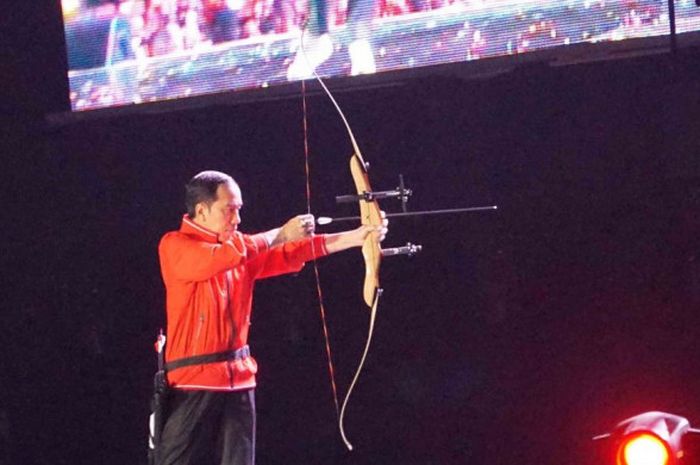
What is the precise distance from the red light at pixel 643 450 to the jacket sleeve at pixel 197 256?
4.92ft

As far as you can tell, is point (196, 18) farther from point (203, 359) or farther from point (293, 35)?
point (203, 359)

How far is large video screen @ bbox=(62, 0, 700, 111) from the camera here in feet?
11.7

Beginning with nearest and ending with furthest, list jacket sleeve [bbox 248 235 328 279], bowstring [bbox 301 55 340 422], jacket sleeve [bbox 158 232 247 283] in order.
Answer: jacket sleeve [bbox 158 232 247 283], jacket sleeve [bbox 248 235 328 279], bowstring [bbox 301 55 340 422]

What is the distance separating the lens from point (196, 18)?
4078mm

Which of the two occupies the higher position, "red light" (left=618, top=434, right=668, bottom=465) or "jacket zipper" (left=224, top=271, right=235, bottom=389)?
"jacket zipper" (left=224, top=271, right=235, bottom=389)

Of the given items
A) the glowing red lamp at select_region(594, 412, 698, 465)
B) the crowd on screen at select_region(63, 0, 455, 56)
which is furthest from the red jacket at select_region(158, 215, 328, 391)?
the glowing red lamp at select_region(594, 412, 698, 465)

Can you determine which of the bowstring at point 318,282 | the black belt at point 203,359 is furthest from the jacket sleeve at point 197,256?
the bowstring at point 318,282

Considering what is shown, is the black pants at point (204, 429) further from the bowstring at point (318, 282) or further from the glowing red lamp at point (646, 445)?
the glowing red lamp at point (646, 445)

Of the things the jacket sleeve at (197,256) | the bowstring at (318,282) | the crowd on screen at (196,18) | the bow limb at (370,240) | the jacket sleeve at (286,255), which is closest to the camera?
the jacket sleeve at (197,256)

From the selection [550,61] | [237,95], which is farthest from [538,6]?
[237,95]

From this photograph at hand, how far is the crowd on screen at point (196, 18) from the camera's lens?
12.9 ft

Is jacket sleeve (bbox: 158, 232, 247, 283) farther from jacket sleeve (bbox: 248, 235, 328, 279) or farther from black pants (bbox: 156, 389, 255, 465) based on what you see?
black pants (bbox: 156, 389, 255, 465)

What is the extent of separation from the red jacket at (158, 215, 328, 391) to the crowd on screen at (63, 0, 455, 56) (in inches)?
48.1

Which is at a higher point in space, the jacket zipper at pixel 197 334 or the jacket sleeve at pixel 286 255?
the jacket sleeve at pixel 286 255
